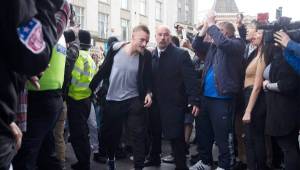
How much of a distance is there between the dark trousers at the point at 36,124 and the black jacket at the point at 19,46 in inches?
47.1

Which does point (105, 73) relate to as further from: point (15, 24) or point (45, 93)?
point (15, 24)

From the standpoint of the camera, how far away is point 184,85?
5219 mm

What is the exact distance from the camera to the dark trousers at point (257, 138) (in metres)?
4.64

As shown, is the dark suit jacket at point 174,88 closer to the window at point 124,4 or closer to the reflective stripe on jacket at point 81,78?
the reflective stripe on jacket at point 81,78

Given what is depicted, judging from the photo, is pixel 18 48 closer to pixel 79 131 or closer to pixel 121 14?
pixel 79 131

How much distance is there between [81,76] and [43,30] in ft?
12.1

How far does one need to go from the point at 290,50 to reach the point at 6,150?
307 centimetres

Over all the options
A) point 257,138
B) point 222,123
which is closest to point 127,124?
point 222,123

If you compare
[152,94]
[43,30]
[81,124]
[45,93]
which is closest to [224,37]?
[152,94]

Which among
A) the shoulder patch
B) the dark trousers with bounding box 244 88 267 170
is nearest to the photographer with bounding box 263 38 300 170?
the dark trousers with bounding box 244 88 267 170

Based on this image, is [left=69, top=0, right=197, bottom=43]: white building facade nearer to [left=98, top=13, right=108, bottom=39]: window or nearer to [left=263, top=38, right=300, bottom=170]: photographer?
[left=98, top=13, right=108, bottom=39]: window

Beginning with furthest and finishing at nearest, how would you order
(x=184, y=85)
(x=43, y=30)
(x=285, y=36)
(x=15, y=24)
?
(x=184, y=85) < (x=285, y=36) < (x=43, y=30) < (x=15, y=24)

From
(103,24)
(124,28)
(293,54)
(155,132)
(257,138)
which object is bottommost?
(155,132)

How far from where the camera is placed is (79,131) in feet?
16.4
